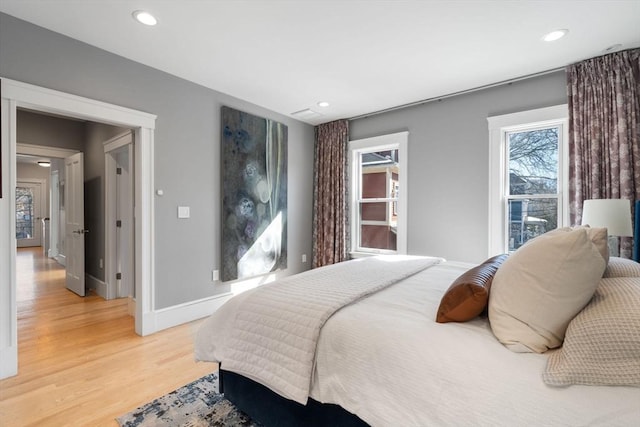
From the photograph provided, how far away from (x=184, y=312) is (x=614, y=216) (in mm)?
3864

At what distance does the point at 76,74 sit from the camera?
2.43 m

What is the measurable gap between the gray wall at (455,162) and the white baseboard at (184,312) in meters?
2.50

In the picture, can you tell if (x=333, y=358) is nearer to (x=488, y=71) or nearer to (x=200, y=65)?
(x=200, y=65)

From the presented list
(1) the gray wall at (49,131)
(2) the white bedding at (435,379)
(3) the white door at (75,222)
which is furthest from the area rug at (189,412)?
(1) the gray wall at (49,131)

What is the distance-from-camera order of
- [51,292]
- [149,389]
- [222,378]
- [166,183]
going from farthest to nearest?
[51,292] → [166,183] → [149,389] → [222,378]

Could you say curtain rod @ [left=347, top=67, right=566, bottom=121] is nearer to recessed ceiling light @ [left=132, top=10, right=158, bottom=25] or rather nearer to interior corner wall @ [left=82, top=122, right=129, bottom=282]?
recessed ceiling light @ [left=132, top=10, right=158, bottom=25]

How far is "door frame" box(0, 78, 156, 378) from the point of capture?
2104 mm

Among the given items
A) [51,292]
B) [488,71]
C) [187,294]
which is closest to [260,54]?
[488,71]

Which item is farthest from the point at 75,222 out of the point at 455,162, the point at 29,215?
the point at 29,215

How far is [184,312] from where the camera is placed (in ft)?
10.4

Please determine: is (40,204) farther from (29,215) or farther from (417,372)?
(417,372)

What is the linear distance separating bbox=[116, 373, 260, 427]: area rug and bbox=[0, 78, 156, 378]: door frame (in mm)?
1187

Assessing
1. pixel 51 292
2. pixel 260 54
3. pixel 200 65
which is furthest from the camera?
pixel 51 292

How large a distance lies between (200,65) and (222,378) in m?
2.67
